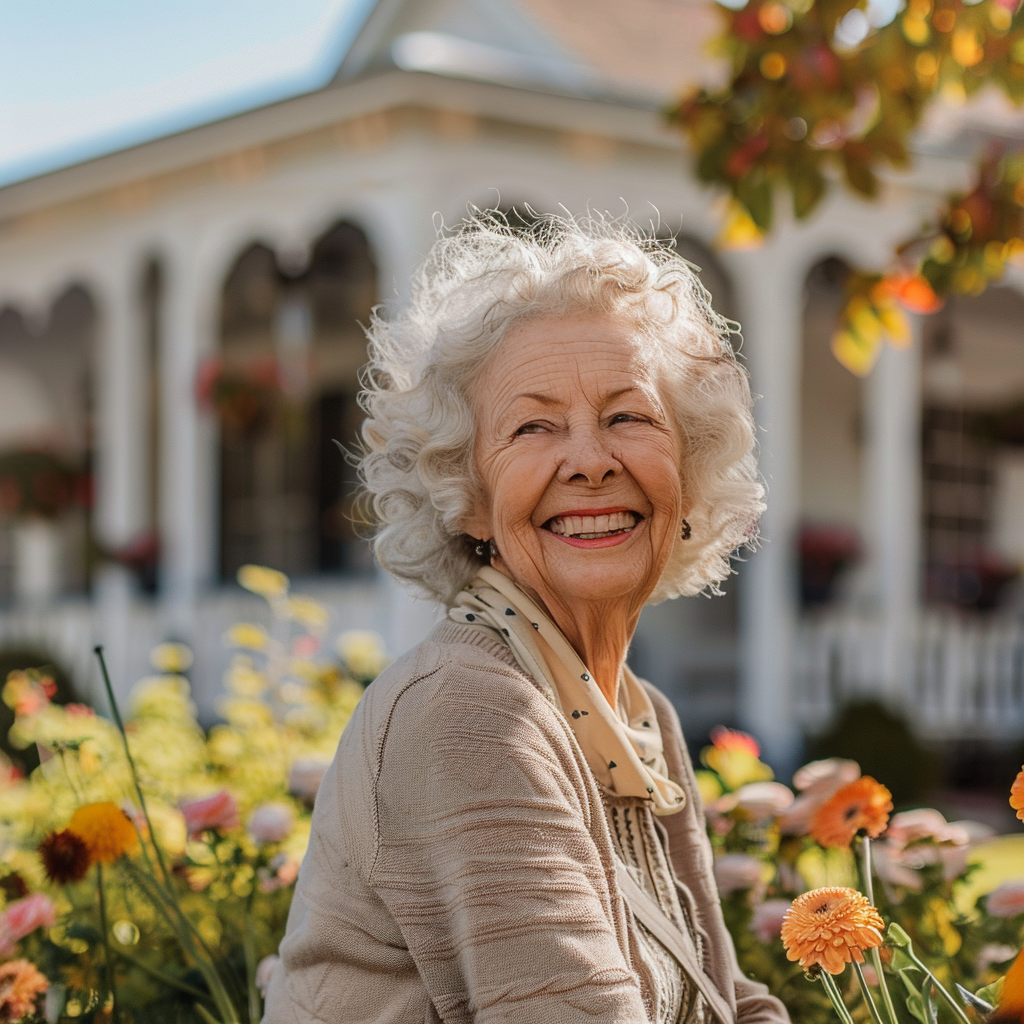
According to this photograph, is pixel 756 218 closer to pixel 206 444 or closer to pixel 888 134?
pixel 888 134

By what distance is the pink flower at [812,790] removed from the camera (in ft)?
7.72

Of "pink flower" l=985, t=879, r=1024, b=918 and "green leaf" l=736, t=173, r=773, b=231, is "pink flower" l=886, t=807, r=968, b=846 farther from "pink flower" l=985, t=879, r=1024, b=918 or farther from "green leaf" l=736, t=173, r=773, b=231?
"green leaf" l=736, t=173, r=773, b=231

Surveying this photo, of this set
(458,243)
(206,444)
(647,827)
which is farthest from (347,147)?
(647,827)

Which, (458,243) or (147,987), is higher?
(458,243)

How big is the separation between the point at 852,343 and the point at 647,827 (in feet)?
7.07

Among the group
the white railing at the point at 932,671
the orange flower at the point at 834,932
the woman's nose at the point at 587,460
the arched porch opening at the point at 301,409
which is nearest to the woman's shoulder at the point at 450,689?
the woman's nose at the point at 587,460

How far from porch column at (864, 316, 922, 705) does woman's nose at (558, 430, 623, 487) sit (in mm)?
7294

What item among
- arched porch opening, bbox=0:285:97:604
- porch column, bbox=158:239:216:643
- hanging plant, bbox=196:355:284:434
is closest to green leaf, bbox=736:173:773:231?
hanging plant, bbox=196:355:284:434

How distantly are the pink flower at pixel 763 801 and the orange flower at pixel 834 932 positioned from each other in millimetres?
991

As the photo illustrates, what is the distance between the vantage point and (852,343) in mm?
3594

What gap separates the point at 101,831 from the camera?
2111 mm

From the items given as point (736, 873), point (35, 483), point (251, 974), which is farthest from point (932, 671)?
point (251, 974)

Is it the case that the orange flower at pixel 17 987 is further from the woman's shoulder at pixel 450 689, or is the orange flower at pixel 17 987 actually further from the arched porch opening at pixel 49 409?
the arched porch opening at pixel 49 409

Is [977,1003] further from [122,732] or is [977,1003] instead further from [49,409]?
[49,409]
